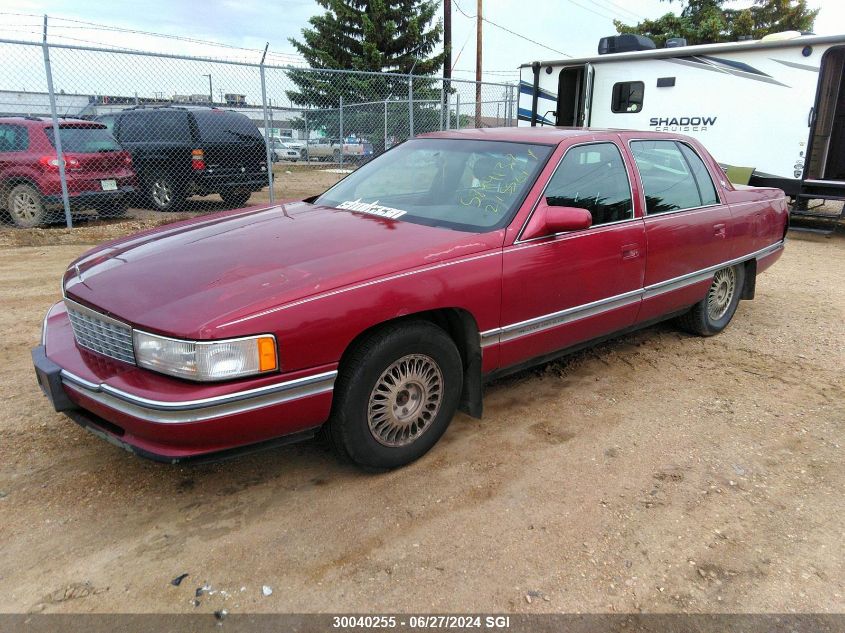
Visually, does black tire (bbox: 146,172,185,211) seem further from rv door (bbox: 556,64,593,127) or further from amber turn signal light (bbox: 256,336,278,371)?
amber turn signal light (bbox: 256,336,278,371)

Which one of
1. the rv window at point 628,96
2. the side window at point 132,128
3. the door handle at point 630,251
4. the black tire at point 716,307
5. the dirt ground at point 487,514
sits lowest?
the dirt ground at point 487,514

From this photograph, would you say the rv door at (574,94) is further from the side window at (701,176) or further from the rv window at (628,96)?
the side window at (701,176)

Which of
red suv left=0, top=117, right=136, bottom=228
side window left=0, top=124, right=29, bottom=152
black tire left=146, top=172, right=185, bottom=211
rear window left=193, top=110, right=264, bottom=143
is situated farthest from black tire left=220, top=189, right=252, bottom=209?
side window left=0, top=124, right=29, bottom=152

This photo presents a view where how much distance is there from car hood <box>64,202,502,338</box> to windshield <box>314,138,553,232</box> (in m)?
0.18

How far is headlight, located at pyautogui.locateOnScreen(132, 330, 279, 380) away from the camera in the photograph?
2.39 meters

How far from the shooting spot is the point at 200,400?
239 centimetres

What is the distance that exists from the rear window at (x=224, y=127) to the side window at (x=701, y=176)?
7.91 meters

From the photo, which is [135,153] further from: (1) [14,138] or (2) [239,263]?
(2) [239,263]

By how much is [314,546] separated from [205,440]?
2.01 ft

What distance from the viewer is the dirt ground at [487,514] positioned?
2332 mm

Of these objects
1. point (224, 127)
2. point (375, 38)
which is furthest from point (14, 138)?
point (375, 38)

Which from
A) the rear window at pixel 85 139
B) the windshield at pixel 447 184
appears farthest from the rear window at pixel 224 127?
the windshield at pixel 447 184

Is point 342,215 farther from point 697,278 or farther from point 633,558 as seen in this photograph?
point 697,278

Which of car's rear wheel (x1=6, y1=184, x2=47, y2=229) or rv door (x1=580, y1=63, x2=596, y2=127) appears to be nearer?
car's rear wheel (x1=6, y1=184, x2=47, y2=229)
